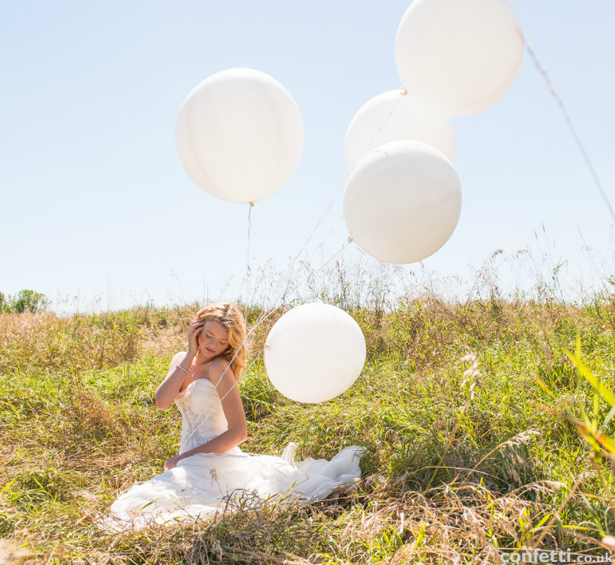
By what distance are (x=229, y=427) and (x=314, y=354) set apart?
0.76m

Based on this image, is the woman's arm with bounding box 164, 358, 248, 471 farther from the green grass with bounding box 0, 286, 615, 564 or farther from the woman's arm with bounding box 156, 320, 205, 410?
the green grass with bounding box 0, 286, 615, 564

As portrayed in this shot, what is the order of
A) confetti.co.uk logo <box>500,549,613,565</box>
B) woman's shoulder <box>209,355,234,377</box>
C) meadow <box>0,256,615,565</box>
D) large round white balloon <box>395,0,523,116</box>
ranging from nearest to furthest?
confetti.co.uk logo <box>500,549,613,565</box>
meadow <box>0,256,615,565</box>
large round white balloon <box>395,0,523,116</box>
woman's shoulder <box>209,355,234,377</box>

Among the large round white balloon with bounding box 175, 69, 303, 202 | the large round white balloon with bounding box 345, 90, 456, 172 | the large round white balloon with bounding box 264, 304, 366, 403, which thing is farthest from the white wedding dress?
the large round white balloon with bounding box 345, 90, 456, 172

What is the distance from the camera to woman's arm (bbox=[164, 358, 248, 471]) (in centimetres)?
257

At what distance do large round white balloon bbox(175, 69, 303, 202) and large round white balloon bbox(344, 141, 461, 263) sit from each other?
53 centimetres

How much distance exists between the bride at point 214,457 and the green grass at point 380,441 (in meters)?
0.16

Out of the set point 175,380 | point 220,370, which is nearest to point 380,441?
point 220,370

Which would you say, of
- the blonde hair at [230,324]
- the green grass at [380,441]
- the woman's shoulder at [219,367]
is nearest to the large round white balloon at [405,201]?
the green grass at [380,441]

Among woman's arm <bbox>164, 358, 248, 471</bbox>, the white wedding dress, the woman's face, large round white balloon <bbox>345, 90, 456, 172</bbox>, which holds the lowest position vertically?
the white wedding dress

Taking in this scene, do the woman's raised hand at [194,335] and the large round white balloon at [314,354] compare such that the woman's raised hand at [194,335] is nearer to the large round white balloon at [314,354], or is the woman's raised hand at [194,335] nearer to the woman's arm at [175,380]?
the woman's arm at [175,380]

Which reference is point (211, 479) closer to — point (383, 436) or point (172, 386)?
point (172, 386)

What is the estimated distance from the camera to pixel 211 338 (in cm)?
271

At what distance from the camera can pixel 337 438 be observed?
9.55 feet

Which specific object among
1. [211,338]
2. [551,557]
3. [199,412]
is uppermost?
[211,338]
